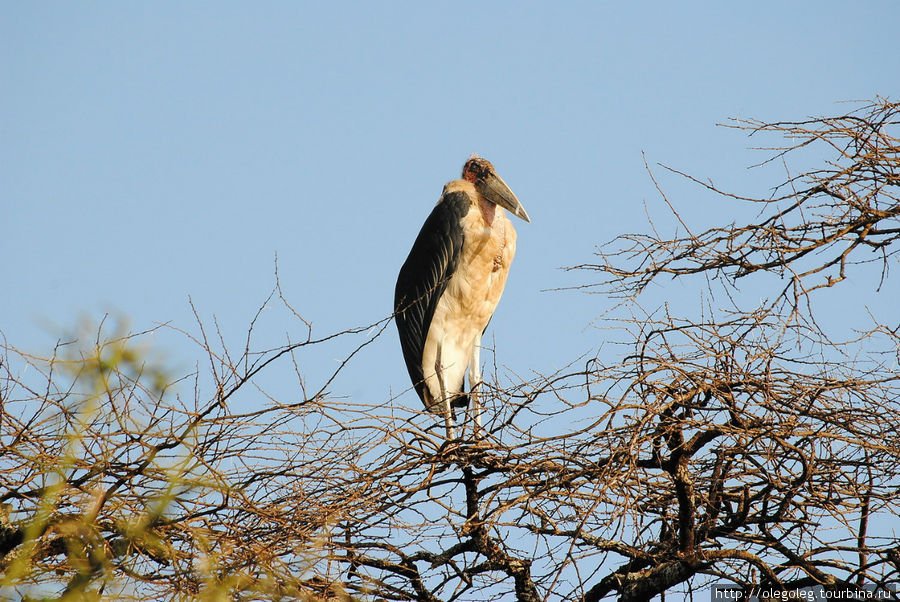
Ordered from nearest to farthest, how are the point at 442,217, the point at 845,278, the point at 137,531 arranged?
the point at 137,531, the point at 845,278, the point at 442,217

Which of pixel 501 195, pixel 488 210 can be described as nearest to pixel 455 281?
pixel 488 210

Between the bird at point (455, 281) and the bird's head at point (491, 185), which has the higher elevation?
the bird's head at point (491, 185)

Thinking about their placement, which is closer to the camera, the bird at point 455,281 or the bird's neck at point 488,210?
the bird at point 455,281

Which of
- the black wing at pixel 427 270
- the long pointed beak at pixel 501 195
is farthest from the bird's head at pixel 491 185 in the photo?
the black wing at pixel 427 270

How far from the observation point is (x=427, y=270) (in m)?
6.39

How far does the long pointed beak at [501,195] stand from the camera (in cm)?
670

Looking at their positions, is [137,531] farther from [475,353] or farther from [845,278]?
[475,353]

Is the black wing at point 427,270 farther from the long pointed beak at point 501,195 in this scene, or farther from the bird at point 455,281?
the long pointed beak at point 501,195

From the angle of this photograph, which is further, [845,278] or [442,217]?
[442,217]

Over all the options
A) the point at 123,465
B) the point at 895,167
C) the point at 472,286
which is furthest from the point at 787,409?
the point at 472,286

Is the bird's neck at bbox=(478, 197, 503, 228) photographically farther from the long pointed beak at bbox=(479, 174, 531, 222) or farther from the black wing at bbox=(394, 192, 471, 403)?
the black wing at bbox=(394, 192, 471, 403)

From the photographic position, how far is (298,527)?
3186 mm

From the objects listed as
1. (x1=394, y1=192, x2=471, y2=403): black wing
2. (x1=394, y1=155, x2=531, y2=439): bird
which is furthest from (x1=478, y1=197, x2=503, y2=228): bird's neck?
(x1=394, y1=192, x2=471, y2=403): black wing

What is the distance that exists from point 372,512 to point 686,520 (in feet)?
3.57
